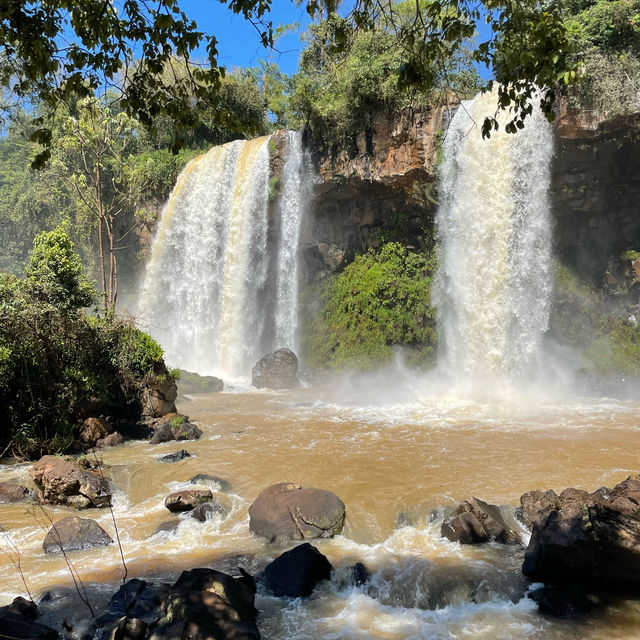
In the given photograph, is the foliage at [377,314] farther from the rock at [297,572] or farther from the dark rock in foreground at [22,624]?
the dark rock in foreground at [22,624]

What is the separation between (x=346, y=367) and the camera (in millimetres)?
20750

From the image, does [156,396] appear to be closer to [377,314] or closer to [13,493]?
[13,493]

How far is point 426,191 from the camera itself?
19344mm

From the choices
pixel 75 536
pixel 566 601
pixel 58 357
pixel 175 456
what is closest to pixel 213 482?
pixel 175 456

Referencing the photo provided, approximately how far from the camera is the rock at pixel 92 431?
1139cm

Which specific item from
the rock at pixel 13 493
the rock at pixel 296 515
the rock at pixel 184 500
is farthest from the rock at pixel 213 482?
the rock at pixel 13 493

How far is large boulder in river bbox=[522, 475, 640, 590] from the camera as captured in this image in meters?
5.22

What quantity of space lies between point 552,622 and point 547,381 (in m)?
13.3

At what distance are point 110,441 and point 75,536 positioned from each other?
508cm

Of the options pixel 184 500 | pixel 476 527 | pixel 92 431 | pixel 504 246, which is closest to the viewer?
pixel 476 527

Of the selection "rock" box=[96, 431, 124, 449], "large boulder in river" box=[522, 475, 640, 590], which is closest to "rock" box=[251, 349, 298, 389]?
"rock" box=[96, 431, 124, 449]

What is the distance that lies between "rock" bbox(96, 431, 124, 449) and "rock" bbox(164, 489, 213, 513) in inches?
165

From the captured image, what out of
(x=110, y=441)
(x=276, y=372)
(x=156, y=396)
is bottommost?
(x=110, y=441)

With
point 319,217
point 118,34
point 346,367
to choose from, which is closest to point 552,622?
point 118,34
